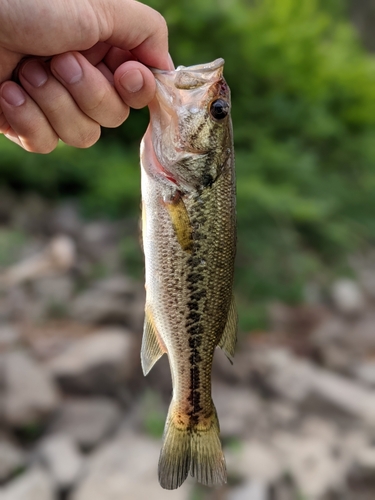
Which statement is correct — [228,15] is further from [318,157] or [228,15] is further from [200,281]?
[200,281]

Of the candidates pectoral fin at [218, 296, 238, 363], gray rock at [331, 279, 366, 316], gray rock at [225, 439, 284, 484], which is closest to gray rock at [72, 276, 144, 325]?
gray rock at [225, 439, 284, 484]

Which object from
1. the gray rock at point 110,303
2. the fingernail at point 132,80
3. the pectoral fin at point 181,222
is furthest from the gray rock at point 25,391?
the fingernail at point 132,80

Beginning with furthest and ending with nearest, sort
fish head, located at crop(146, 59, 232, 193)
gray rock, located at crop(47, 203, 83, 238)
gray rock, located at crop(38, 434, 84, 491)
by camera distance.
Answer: gray rock, located at crop(47, 203, 83, 238) < gray rock, located at crop(38, 434, 84, 491) < fish head, located at crop(146, 59, 232, 193)

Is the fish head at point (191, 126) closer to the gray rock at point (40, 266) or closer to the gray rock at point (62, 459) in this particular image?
the gray rock at point (62, 459)

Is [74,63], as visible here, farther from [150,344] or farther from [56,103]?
[150,344]

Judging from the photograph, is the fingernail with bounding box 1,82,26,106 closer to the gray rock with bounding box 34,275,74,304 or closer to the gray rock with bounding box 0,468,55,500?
the gray rock with bounding box 0,468,55,500

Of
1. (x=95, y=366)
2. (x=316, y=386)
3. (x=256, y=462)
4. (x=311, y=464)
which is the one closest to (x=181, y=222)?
(x=256, y=462)
